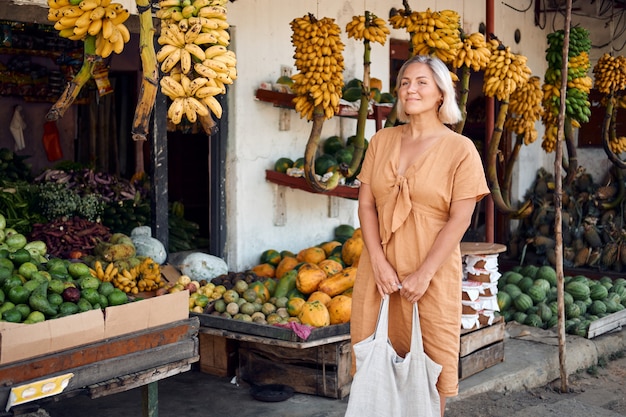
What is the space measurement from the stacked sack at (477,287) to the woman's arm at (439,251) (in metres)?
2.03

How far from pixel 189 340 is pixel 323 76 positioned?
2.31 meters

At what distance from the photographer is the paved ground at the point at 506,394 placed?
462 centimetres

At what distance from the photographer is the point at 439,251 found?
3299 millimetres

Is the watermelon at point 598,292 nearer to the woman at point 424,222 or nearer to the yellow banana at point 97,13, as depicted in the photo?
the woman at point 424,222

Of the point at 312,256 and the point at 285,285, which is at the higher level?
the point at 312,256

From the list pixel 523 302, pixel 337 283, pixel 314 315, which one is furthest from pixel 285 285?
pixel 523 302

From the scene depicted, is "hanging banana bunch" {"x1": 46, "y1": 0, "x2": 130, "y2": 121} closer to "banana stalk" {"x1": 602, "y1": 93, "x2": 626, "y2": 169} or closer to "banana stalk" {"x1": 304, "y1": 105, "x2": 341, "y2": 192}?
"banana stalk" {"x1": 304, "y1": 105, "x2": 341, "y2": 192}

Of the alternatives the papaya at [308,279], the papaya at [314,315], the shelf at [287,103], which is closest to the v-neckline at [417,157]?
the papaya at [314,315]

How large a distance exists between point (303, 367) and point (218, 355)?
70 cm

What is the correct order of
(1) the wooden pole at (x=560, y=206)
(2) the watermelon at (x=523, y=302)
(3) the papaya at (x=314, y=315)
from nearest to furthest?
1. (3) the papaya at (x=314, y=315)
2. (1) the wooden pole at (x=560, y=206)
3. (2) the watermelon at (x=523, y=302)

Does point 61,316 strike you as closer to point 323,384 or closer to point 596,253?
point 323,384

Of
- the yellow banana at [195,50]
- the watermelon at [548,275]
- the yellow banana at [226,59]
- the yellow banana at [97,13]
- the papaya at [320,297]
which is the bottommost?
the watermelon at [548,275]

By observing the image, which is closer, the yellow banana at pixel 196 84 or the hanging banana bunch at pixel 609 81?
the yellow banana at pixel 196 84

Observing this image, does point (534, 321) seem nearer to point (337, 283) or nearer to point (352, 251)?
point (352, 251)
